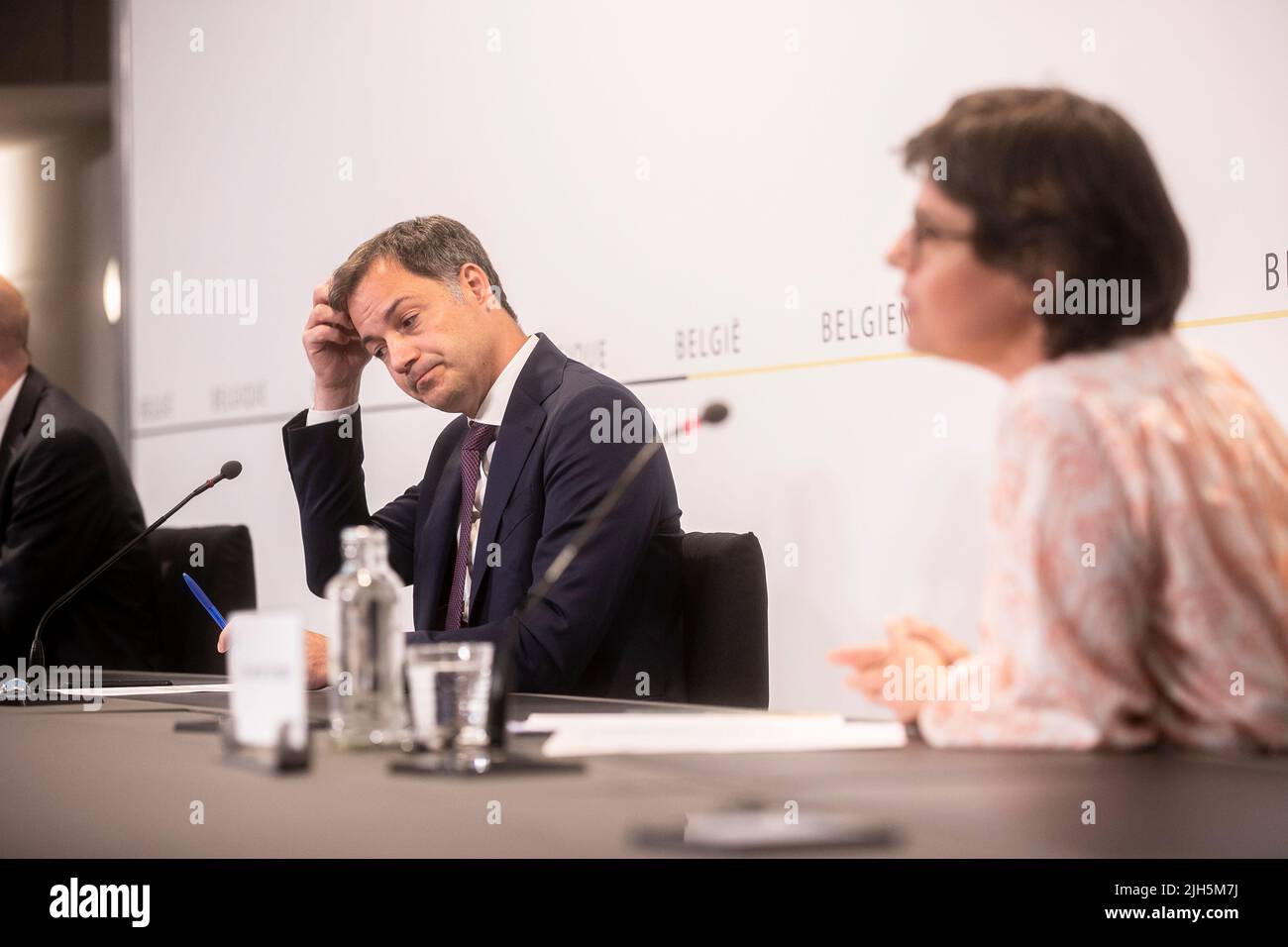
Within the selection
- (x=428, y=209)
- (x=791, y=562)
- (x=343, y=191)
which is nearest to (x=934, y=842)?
(x=791, y=562)

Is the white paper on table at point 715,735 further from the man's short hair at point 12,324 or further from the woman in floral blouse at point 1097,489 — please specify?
the man's short hair at point 12,324

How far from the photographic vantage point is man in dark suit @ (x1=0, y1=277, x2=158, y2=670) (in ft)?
10.3

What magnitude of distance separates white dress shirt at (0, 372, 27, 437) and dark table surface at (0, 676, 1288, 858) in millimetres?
2265

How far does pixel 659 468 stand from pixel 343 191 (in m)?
2.16

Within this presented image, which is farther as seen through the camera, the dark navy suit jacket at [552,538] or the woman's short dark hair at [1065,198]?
the dark navy suit jacket at [552,538]

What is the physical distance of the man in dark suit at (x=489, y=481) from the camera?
91.3 inches

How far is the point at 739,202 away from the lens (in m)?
3.00

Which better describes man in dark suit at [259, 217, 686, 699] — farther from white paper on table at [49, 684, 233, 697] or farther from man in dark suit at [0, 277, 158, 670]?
man in dark suit at [0, 277, 158, 670]

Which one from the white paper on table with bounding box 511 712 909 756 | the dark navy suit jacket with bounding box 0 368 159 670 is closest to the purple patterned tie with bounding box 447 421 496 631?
the dark navy suit jacket with bounding box 0 368 159 670

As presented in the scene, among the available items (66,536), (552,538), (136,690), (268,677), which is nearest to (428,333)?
(552,538)

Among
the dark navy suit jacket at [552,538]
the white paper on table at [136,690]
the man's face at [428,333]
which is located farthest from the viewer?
the man's face at [428,333]

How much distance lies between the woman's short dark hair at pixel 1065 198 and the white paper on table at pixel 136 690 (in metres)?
1.30

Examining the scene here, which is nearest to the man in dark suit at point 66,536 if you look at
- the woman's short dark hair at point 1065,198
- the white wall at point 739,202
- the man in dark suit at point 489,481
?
the man in dark suit at point 489,481

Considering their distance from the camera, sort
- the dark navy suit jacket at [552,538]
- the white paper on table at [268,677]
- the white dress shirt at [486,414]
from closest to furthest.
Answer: the white paper on table at [268,677]
the dark navy suit jacket at [552,538]
the white dress shirt at [486,414]
